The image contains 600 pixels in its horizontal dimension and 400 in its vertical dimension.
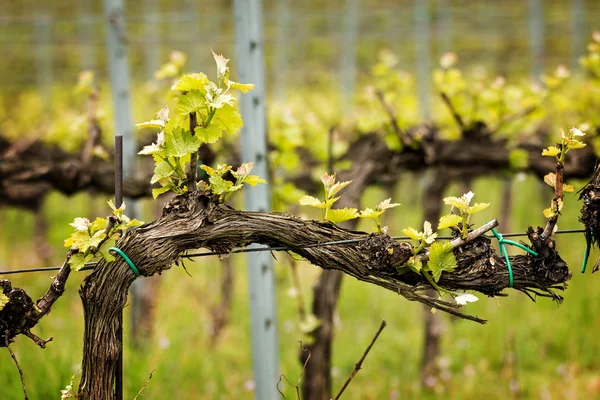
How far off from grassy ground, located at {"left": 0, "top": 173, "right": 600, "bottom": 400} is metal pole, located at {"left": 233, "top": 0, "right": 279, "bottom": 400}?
639 mm

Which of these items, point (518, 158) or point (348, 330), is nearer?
point (518, 158)

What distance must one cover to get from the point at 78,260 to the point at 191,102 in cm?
42

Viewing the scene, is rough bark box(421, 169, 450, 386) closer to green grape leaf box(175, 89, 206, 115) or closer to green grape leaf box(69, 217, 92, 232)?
green grape leaf box(175, 89, 206, 115)

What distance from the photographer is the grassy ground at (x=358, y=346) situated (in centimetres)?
321

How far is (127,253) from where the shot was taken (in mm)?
1356

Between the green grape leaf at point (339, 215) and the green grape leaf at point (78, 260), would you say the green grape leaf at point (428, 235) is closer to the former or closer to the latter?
the green grape leaf at point (339, 215)

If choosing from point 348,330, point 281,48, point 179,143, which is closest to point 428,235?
point 179,143

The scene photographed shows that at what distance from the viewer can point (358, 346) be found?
13.6 ft

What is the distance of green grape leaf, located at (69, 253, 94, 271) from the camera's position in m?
1.32

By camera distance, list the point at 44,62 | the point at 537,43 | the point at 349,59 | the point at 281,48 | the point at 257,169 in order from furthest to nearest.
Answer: the point at 44,62
the point at 281,48
the point at 349,59
the point at 537,43
the point at 257,169

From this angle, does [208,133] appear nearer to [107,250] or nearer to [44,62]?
[107,250]

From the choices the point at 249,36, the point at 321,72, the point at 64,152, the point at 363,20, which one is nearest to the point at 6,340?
the point at 249,36

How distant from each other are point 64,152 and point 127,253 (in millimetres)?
2942

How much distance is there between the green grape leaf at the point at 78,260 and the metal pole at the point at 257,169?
0.95 m
